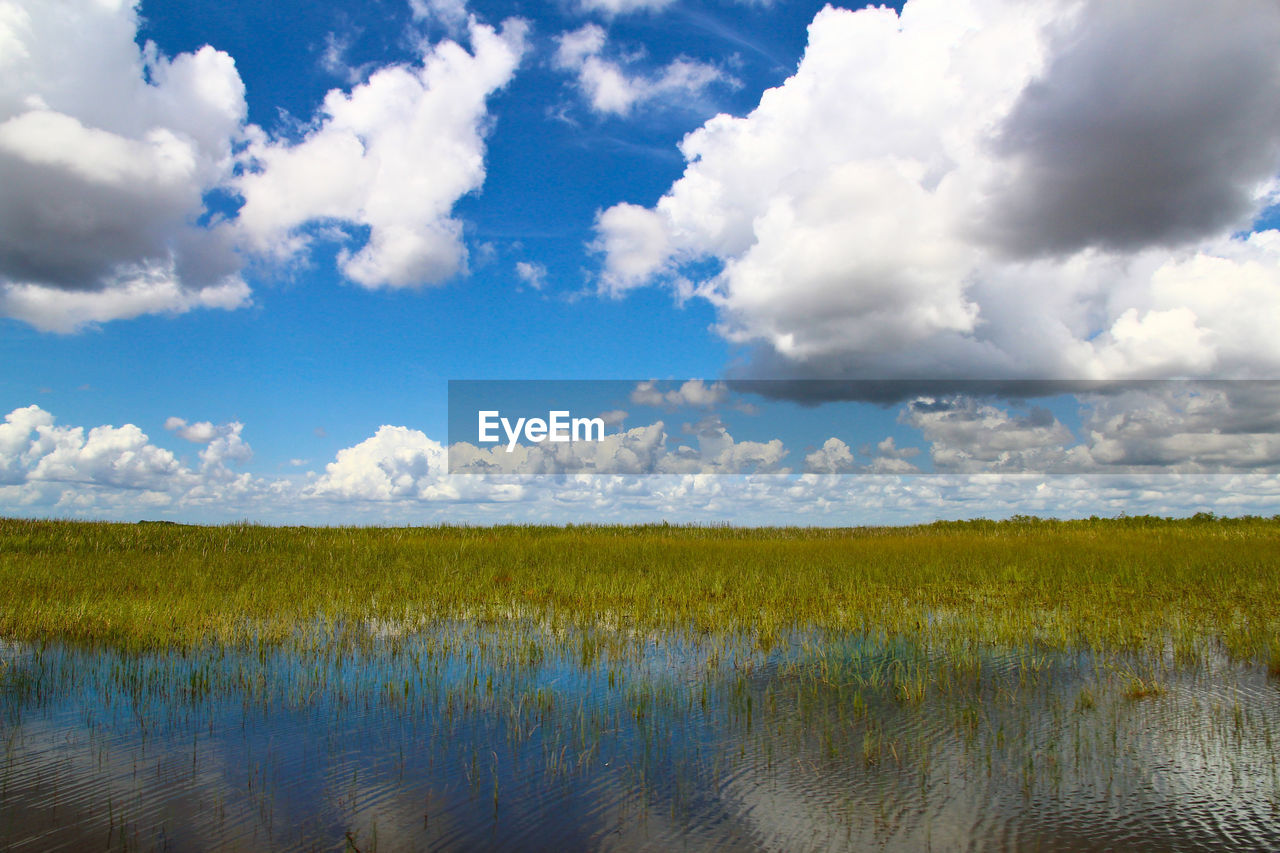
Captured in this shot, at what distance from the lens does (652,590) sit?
1259 cm

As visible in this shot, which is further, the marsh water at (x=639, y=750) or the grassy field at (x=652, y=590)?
the grassy field at (x=652, y=590)

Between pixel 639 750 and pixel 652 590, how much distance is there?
735cm

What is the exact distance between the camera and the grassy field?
930 cm

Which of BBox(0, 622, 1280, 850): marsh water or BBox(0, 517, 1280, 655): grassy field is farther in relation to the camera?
BBox(0, 517, 1280, 655): grassy field

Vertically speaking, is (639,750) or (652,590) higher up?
(652,590)

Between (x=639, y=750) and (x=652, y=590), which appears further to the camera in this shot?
(x=652, y=590)

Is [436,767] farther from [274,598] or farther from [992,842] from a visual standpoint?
[274,598]

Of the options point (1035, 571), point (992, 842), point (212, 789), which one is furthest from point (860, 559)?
point (212, 789)

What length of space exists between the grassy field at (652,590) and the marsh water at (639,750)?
1463mm

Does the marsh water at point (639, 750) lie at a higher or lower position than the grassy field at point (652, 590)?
lower

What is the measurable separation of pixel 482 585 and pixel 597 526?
20598 millimetres

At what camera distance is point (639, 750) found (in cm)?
526

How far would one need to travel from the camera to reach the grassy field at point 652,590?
30.5 ft

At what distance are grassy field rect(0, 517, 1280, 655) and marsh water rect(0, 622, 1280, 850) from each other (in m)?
1.46
